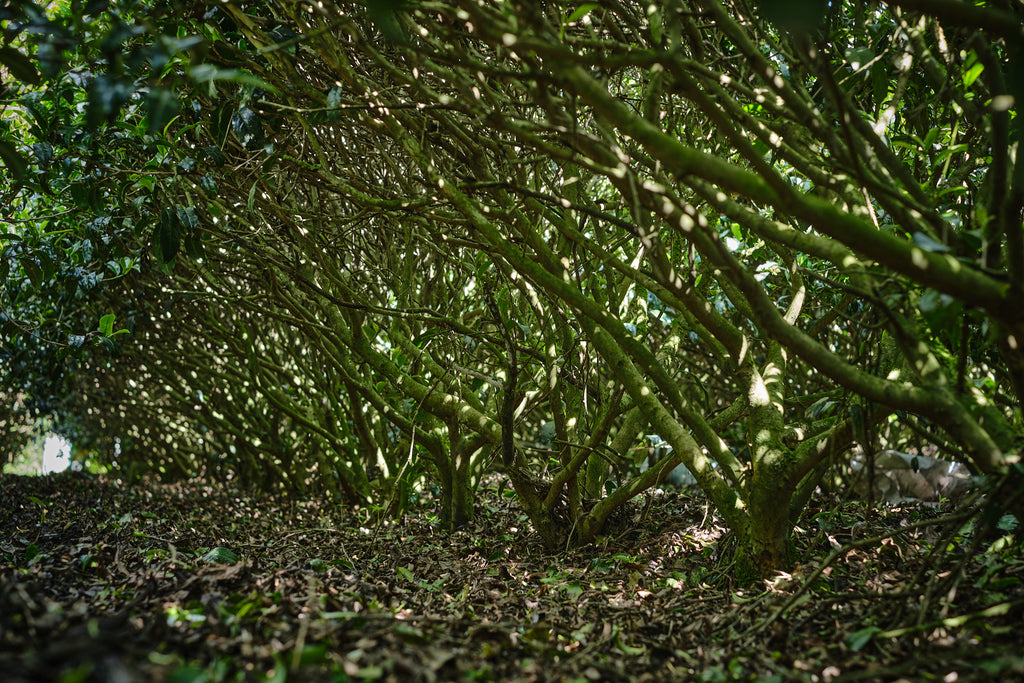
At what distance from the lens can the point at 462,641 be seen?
6.38 feet

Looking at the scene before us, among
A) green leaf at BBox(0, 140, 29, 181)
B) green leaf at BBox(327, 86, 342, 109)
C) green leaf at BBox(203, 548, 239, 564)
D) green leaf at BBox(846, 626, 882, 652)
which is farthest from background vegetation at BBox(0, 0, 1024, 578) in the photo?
green leaf at BBox(203, 548, 239, 564)

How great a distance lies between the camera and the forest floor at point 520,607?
1.63m

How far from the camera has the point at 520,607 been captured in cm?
258

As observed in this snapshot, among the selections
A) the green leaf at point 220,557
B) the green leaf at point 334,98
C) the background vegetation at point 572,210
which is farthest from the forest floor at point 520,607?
the green leaf at point 334,98

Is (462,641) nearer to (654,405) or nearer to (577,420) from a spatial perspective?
(654,405)

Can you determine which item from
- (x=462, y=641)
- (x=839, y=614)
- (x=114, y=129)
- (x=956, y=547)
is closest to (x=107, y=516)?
(x=114, y=129)

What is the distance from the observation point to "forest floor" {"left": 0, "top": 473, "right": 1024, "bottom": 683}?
5.34 ft

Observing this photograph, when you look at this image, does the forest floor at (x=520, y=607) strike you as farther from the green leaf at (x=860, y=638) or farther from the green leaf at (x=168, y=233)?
the green leaf at (x=168, y=233)

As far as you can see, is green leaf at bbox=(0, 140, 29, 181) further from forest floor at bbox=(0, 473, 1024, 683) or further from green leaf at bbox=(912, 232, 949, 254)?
green leaf at bbox=(912, 232, 949, 254)

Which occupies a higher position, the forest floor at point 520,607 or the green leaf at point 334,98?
the green leaf at point 334,98

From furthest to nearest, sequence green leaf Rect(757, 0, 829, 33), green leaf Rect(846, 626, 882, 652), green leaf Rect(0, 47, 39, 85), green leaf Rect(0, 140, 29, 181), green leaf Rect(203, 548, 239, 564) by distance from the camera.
A: green leaf Rect(203, 548, 239, 564)
green leaf Rect(0, 140, 29, 181)
green leaf Rect(0, 47, 39, 85)
green leaf Rect(846, 626, 882, 652)
green leaf Rect(757, 0, 829, 33)

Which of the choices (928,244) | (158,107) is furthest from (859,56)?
(158,107)

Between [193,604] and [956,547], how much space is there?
2.80 metres

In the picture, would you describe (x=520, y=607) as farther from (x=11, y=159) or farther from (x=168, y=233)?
(x=11, y=159)
